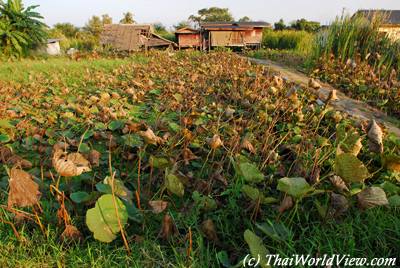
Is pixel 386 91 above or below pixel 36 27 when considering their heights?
below

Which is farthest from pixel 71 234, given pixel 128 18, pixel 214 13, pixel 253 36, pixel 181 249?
pixel 214 13

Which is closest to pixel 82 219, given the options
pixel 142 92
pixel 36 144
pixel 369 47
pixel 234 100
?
pixel 36 144

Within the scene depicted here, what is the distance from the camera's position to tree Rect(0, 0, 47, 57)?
9211 millimetres

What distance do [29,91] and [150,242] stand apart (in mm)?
4137

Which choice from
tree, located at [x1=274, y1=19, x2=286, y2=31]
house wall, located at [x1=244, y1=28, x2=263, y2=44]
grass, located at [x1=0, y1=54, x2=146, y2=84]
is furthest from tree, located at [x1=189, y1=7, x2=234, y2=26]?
grass, located at [x1=0, y1=54, x2=146, y2=84]

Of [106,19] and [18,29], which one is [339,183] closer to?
[18,29]

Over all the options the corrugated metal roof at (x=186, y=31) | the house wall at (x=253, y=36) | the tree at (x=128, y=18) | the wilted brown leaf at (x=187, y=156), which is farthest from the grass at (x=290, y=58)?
the tree at (x=128, y=18)

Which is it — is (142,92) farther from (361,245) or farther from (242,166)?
(361,245)

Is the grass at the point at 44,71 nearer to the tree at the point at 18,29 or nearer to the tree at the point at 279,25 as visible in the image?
the tree at the point at 18,29

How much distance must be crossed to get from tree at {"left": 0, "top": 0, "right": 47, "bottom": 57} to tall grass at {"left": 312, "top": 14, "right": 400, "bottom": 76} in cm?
839

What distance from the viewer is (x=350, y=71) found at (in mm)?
5145

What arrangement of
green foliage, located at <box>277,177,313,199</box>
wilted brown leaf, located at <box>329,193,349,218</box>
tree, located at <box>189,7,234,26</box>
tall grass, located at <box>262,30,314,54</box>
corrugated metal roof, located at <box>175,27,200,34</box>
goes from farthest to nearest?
1. tree, located at <box>189,7,234,26</box>
2. corrugated metal roof, located at <box>175,27,200,34</box>
3. tall grass, located at <box>262,30,314,54</box>
4. wilted brown leaf, located at <box>329,193,349,218</box>
5. green foliage, located at <box>277,177,313,199</box>

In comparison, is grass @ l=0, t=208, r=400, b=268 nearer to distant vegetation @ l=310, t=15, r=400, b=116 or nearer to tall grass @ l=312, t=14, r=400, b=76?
distant vegetation @ l=310, t=15, r=400, b=116

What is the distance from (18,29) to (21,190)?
402 inches
